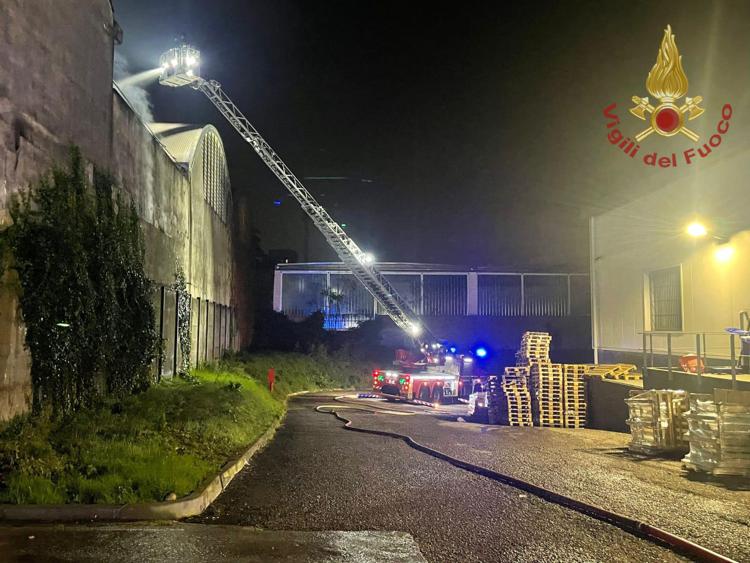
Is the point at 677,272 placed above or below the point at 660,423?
above

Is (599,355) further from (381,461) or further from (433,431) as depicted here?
(381,461)

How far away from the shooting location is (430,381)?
76.9ft

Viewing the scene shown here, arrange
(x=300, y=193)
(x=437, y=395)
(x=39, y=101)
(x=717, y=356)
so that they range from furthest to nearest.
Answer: (x=300, y=193)
(x=437, y=395)
(x=717, y=356)
(x=39, y=101)

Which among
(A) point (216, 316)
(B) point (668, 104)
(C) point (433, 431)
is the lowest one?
(C) point (433, 431)

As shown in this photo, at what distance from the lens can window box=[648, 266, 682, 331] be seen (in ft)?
60.6

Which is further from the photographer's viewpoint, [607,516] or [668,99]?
[668,99]

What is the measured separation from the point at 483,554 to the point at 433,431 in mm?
8502

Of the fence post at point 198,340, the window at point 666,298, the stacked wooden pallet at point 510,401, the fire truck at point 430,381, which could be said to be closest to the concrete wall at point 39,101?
the fence post at point 198,340

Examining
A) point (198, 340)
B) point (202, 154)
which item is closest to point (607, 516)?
point (198, 340)

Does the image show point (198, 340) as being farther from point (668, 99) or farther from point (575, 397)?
point (668, 99)

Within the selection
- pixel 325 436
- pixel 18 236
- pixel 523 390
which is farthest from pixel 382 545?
pixel 523 390

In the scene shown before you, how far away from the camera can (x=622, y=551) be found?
19.3 ft

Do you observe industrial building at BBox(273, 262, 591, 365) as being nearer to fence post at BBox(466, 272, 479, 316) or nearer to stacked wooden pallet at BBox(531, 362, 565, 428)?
fence post at BBox(466, 272, 479, 316)

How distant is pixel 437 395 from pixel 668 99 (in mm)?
12479
